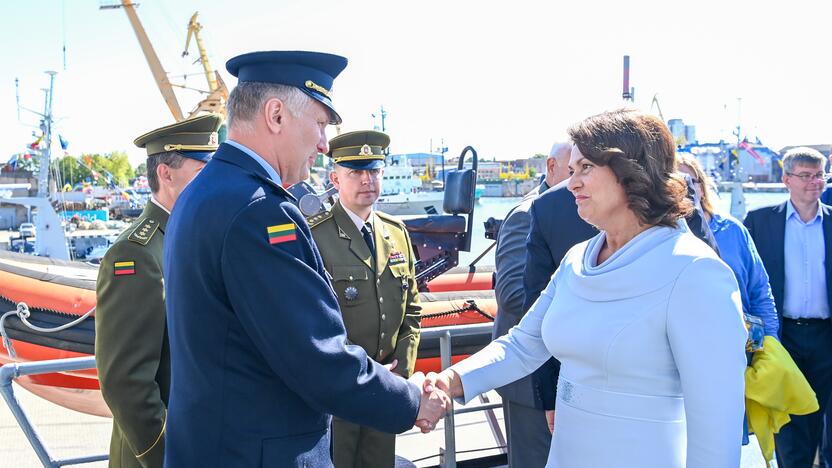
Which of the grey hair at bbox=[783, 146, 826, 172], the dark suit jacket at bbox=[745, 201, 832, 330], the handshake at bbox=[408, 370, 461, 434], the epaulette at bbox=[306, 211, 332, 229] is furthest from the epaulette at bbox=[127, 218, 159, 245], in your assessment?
the grey hair at bbox=[783, 146, 826, 172]

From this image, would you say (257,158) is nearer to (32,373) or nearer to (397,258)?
(32,373)

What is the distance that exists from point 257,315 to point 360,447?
5.22ft

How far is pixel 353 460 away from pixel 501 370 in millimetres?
1105

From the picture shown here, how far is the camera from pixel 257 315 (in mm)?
1255

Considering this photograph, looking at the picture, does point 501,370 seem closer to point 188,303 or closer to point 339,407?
point 339,407

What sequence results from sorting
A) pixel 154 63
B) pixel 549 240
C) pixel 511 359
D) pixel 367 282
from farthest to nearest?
1. pixel 154 63
2. pixel 367 282
3. pixel 549 240
4. pixel 511 359

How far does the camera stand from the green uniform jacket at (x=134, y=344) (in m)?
1.76

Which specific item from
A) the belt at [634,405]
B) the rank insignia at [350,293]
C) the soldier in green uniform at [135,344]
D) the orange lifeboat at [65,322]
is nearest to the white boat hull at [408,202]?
the orange lifeboat at [65,322]

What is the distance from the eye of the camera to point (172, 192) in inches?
83.1

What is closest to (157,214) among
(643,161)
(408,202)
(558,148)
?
(643,161)

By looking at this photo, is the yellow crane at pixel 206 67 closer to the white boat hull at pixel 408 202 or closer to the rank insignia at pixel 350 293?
the white boat hull at pixel 408 202

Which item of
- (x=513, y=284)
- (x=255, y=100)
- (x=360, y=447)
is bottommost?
(x=360, y=447)

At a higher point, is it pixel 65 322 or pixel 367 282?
pixel 367 282

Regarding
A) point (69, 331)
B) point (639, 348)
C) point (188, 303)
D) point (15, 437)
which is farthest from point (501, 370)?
point (15, 437)
